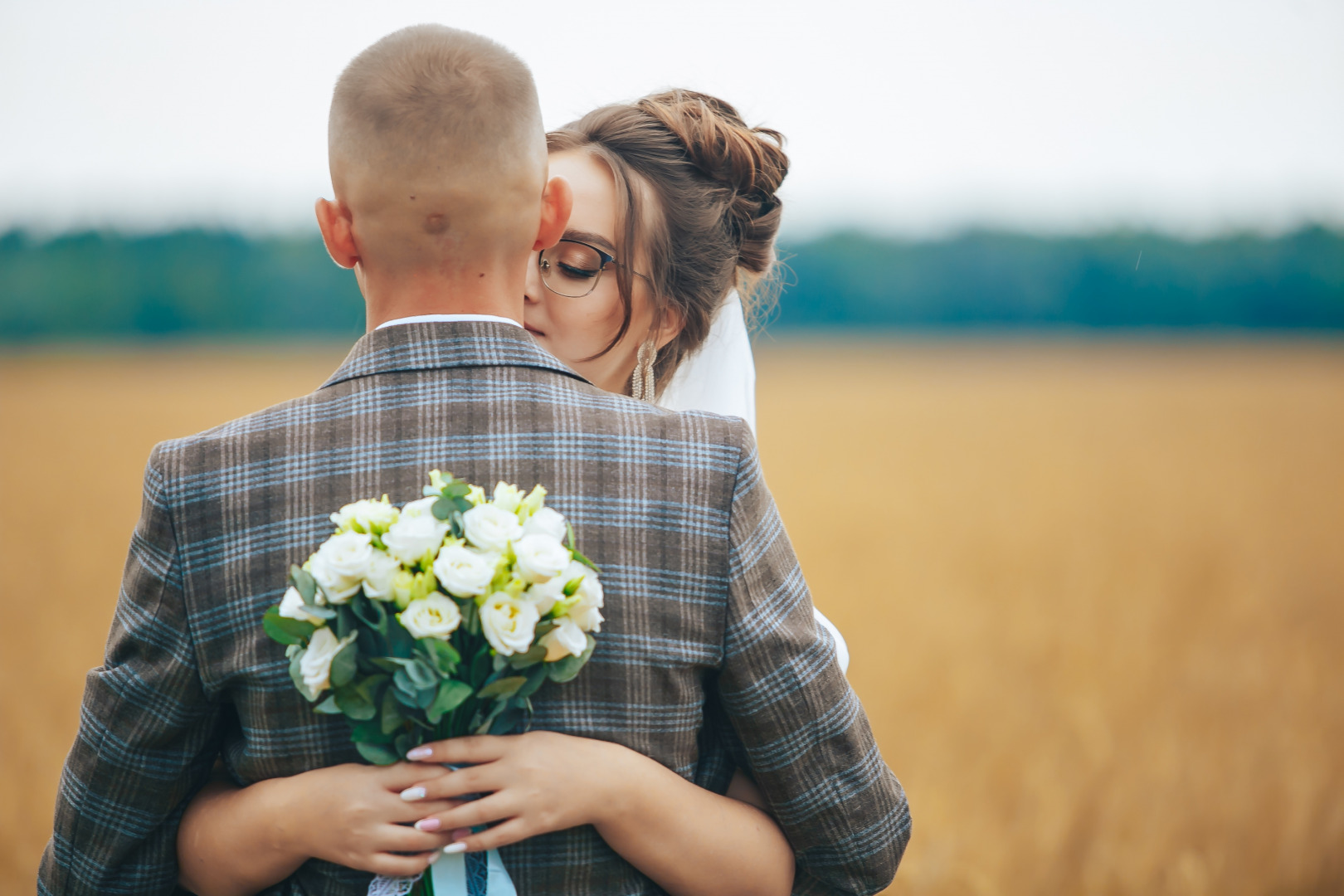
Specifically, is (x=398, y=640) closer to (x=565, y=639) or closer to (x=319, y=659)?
(x=319, y=659)

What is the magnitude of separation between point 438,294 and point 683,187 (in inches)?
64.6

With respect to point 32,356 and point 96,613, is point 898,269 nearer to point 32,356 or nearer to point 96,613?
point 32,356

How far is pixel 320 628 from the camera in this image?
4.35 feet

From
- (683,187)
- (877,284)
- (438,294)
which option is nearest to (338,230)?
(438,294)

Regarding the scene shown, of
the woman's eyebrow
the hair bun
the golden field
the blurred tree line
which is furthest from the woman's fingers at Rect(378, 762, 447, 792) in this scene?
the blurred tree line

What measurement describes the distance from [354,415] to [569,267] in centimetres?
143

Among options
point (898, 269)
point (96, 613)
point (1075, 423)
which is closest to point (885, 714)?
point (96, 613)

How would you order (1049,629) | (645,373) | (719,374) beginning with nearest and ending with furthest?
(645,373) < (719,374) < (1049,629)

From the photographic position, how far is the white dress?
11.2ft

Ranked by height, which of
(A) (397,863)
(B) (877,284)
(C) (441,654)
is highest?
(C) (441,654)

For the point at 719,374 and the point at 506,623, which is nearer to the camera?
the point at 506,623

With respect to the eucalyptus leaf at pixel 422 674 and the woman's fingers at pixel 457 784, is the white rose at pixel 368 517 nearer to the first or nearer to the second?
the eucalyptus leaf at pixel 422 674

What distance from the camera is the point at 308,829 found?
143 centimetres

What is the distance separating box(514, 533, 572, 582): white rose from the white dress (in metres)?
2.10
